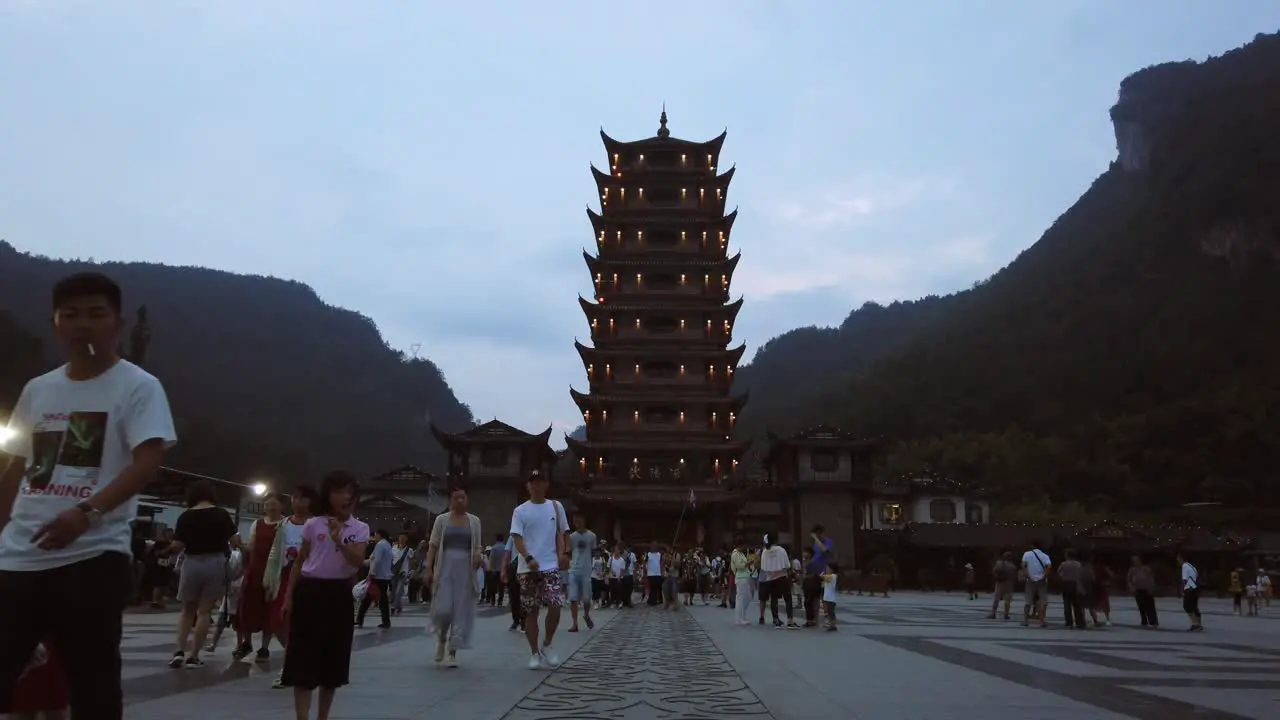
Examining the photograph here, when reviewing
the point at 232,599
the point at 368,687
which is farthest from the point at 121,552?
the point at 232,599

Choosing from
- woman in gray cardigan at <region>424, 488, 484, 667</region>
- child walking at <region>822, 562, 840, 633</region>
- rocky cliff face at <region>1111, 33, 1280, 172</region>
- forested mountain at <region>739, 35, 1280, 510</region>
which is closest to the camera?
woman in gray cardigan at <region>424, 488, 484, 667</region>

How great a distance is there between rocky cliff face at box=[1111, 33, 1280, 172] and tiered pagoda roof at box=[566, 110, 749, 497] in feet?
249

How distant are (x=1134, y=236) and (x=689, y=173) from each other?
2598 inches

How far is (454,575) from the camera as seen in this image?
7.98m

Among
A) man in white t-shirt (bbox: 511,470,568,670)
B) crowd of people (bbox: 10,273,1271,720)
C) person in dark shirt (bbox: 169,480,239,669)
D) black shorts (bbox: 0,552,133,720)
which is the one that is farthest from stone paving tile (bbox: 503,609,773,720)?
person in dark shirt (bbox: 169,480,239,669)

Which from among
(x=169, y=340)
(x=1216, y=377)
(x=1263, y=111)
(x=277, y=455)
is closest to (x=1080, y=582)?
(x=277, y=455)

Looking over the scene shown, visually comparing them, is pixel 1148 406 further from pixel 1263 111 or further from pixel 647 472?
pixel 647 472

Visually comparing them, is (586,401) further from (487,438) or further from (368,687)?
(368,687)

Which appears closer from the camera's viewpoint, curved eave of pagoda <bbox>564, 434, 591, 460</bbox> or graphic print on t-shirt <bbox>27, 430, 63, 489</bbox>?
graphic print on t-shirt <bbox>27, 430, 63, 489</bbox>

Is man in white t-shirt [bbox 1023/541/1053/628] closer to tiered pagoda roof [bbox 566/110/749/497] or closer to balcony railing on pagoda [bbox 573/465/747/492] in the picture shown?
tiered pagoda roof [bbox 566/110/749/497]

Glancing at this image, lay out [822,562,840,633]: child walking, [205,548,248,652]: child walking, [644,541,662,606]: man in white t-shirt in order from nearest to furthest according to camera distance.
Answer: [205,548,248,652]: child walking → [822,562,840,633]: child walking → [644,541,662,606]: man in white t-shirt

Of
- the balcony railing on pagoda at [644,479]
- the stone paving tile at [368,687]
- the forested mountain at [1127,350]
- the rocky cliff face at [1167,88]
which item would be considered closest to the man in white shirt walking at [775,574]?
the stone paving tile at [368,687]

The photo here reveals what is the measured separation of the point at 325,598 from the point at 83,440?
80.4 inches

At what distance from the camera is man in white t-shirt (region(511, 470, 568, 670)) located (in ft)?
24.7
